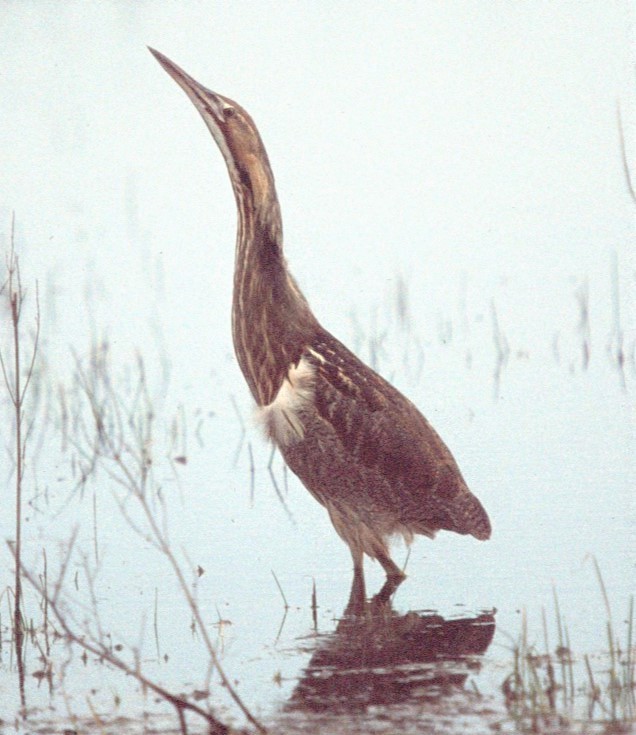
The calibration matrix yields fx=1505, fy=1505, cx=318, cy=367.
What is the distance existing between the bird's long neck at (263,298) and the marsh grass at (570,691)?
4.30ft

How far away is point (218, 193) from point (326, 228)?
2.96ft

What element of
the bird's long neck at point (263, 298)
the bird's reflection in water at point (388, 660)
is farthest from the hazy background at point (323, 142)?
the bird's reflection in water at point (388, 660)

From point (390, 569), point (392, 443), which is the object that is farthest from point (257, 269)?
point (390, 569)

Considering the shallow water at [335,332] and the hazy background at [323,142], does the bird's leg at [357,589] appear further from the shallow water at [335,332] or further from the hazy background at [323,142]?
the hazy background at [323,142]

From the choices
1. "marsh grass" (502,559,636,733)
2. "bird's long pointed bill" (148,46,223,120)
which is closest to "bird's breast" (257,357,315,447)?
"bird's long pointed bill" (148,46,223,120)

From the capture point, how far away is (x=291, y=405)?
4.28m

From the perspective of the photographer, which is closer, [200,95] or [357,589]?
[357,589]

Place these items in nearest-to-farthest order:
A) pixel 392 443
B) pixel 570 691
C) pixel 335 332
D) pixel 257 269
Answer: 1. pixel 570 691
2. pixel 392 443
3. pixel 257 269
4. pixel 335 332

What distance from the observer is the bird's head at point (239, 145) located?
4480mm

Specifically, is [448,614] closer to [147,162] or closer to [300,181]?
[300,181]

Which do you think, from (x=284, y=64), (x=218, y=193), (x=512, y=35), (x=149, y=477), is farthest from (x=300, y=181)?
(x=218, y=193)

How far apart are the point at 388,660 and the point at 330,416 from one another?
911 millimetres

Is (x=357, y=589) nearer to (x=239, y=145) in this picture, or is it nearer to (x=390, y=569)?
(x=390, y=569)

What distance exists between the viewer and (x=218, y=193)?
10.7 meters
